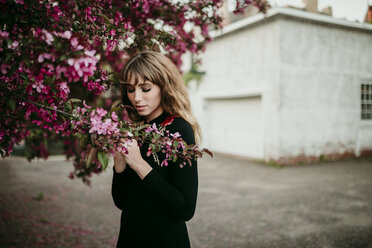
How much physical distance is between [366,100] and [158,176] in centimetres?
1323

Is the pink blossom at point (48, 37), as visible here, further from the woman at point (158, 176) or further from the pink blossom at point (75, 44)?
the woman at point (158, 176)

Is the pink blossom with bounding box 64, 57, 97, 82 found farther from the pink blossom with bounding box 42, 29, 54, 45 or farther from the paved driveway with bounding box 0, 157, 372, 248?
the paved driveway with bounding box 0, 157, 372, 248

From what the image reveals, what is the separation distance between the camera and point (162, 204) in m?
1.66

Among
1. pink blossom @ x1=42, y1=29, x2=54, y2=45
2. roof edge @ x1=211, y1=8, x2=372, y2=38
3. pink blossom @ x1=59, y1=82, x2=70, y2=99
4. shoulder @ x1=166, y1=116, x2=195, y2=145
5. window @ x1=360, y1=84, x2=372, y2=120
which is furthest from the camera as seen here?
window @ x1=360, y1=84, x2=372, y2=120

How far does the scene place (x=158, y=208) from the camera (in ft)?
5.67

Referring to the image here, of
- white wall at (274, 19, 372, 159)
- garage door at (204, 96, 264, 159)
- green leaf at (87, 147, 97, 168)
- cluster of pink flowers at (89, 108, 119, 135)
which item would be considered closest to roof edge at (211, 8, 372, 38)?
white wall at (274, 19, 372, 159)

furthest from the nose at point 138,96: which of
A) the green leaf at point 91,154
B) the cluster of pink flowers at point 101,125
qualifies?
the green leaf at point 91,154

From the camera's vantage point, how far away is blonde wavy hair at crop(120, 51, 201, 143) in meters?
1.79

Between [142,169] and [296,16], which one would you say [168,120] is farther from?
[296,16]

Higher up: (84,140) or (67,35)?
(67,35)

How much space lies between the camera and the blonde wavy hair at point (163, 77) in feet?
5.87

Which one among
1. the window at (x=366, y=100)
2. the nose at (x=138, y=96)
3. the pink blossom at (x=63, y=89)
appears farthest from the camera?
the window at (x=366, y=100)

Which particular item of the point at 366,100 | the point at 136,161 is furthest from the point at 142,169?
the point at 366,100

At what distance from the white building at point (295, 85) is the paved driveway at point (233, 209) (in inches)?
56.1
